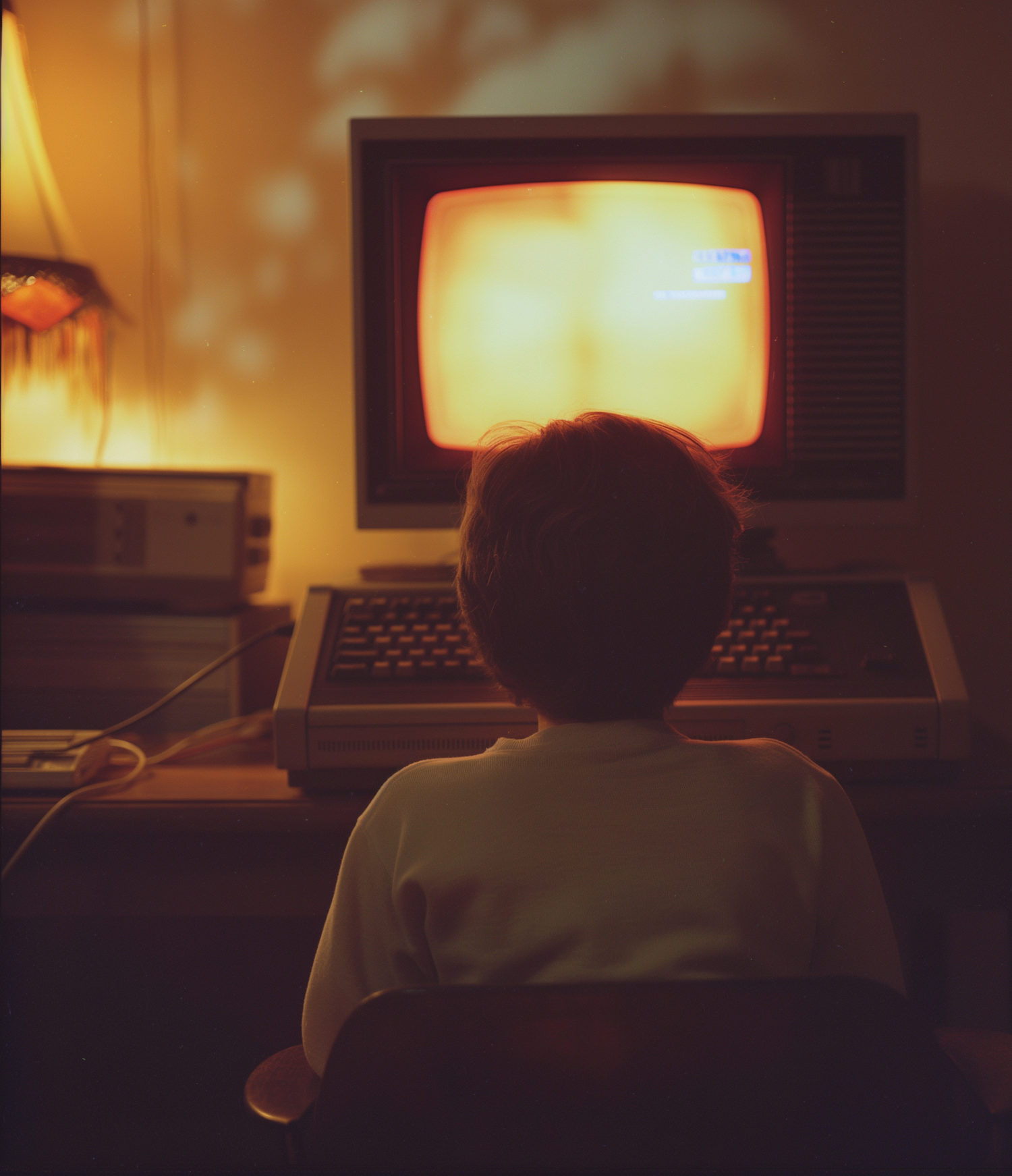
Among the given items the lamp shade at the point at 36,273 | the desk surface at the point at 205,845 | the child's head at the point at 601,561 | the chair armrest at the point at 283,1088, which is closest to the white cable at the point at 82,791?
the desk surface at the point at 205,845

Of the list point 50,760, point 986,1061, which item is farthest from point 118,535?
point 986,1061

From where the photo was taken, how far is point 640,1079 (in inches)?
17.2

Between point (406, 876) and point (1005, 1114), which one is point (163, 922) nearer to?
point (406, 876)

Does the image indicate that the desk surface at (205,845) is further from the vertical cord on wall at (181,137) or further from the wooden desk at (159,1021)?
the vertical cord on wall at (181,137)

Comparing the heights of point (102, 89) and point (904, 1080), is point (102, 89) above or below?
above

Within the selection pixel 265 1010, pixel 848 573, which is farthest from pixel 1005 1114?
pixel 265 1010

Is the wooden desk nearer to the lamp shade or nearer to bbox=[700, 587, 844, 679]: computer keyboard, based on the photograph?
bbox=[700, 587, 844, 679]: computer keyboard

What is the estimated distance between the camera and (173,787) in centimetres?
89

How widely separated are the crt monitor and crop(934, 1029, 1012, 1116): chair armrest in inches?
21.7

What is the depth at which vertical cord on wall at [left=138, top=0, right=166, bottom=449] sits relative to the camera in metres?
1.42

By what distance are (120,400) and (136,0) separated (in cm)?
59

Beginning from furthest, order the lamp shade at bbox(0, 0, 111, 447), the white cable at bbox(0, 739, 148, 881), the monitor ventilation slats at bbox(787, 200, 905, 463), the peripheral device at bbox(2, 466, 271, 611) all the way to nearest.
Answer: the lamp shade at bbox(0, 0, 111, 447) < the peripheral device at bbox(2, 466, 271, 611) < the monitor ventilation slats at bbox(787, 200, 905, 463) < the white cable at bbox(0, 739, 148, 881)

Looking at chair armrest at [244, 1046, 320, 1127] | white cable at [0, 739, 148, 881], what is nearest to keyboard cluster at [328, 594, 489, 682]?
white cable at [0, 739, 148, 881]

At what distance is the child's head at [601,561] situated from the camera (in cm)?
60
